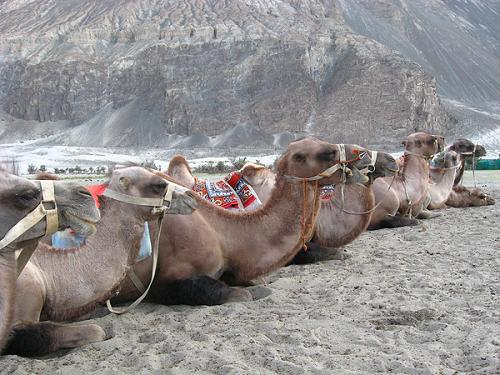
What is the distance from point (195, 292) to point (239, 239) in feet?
2.32

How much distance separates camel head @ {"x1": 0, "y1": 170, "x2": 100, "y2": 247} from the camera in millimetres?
3752

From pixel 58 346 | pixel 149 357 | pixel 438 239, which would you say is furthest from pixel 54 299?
pixel 438 239

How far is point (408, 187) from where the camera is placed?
40.1ft

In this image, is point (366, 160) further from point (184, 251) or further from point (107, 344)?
point (107, 344)

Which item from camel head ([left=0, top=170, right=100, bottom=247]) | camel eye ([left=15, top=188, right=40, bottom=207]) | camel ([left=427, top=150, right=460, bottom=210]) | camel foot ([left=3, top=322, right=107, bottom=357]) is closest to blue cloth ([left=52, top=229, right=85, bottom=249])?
camel foot ([left=3, top=322, right=107, bottom=357])

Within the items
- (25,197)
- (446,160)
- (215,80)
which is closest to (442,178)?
(446,160)

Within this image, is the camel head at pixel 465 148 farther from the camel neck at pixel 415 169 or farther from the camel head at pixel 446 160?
the camel neck at pixel 415 169

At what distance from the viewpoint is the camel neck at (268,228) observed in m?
6.21

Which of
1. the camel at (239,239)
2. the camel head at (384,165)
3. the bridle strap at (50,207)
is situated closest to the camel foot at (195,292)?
the camel at (239,239)

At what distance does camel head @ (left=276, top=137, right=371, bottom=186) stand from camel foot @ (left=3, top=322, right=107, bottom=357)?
2904 millimetres

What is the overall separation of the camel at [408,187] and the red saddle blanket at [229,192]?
3.96m

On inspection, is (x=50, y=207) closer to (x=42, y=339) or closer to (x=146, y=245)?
(x=42, y=339)

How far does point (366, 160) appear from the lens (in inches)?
285

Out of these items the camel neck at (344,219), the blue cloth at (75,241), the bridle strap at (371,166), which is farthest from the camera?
the camel neck at (344,219)
